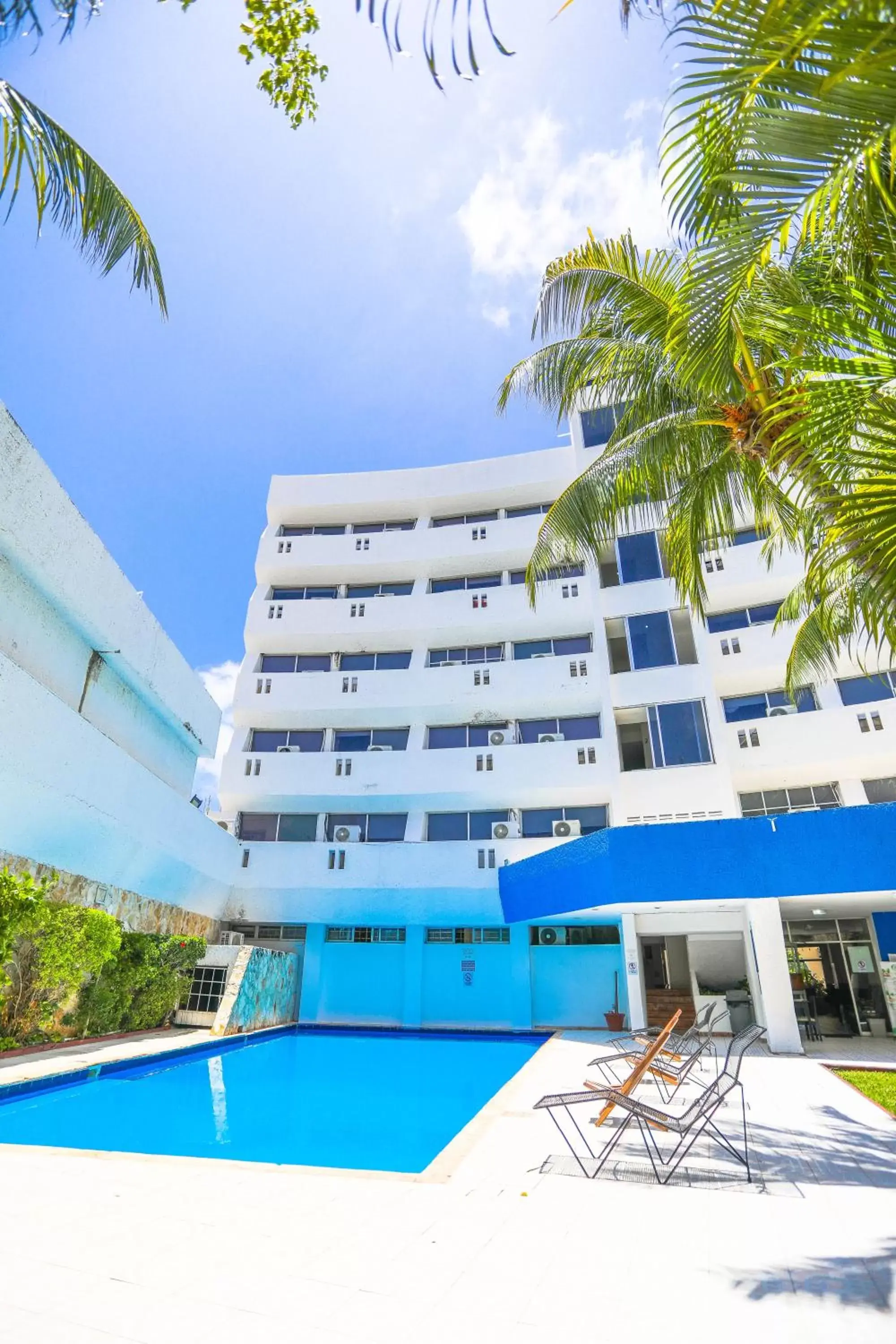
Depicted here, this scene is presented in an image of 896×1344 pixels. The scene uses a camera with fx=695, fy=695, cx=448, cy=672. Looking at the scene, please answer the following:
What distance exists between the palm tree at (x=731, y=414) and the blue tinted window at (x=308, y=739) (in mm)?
12913

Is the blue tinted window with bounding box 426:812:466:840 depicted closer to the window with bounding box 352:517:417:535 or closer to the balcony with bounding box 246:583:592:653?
the balcony with bounding box 246:583:592:653

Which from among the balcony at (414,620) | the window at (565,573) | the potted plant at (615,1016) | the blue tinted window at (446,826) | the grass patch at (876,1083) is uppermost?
the window at (565,573)

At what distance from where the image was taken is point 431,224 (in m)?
8.24

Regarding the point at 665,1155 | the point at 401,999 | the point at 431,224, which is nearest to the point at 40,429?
the point at 431,224

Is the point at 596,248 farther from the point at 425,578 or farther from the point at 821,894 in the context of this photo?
the point at 425,578

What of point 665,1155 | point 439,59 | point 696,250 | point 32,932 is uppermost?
point 696,250

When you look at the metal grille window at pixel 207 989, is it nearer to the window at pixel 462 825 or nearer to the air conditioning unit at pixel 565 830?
the window at pixel 462 825

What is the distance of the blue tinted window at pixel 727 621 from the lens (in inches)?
737

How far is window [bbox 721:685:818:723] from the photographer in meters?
17.5

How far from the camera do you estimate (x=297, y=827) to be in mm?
20203

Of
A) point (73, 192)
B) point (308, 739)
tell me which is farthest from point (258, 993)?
point (73, 192)

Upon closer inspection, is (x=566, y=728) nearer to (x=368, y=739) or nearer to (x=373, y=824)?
(x=368, y=739)

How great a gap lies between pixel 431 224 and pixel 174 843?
12.6m

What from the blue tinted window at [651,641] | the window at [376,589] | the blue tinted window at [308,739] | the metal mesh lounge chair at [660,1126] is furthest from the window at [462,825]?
the metal mesh lounge chair at [660,1126]
